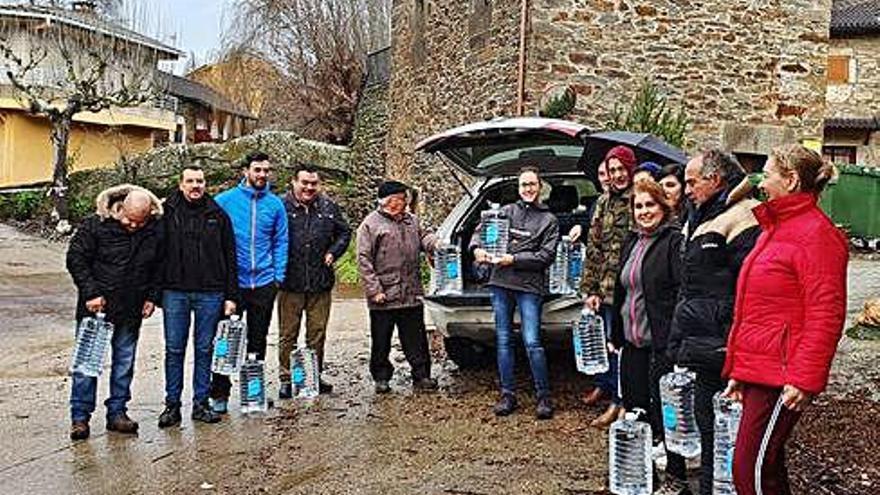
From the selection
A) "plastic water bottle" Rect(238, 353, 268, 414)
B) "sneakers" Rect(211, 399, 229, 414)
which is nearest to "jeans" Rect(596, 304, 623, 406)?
"plastic water bottle" Rect(238, 353, 268, 414)

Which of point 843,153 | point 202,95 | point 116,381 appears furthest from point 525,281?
point 202,95

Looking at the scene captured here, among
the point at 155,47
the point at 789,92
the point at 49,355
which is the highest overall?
the point at 155,47

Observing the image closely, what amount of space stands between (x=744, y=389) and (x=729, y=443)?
66 cm

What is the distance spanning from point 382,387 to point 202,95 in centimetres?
3772

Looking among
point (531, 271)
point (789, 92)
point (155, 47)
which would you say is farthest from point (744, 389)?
point (155, 47)

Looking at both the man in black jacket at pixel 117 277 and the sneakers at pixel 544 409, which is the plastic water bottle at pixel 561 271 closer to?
the sneakers at pixel 544 409

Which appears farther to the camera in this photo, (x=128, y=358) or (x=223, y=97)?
(x=223, y=97)

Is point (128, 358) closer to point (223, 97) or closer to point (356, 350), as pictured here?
point (356, 350)

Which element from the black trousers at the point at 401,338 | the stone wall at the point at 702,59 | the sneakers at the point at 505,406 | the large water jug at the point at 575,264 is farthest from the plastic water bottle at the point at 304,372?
the stone wall at the point at 702,59

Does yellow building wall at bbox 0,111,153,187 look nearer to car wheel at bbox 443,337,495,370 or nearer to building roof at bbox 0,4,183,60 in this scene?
building roof at bbox 0,4,183,60

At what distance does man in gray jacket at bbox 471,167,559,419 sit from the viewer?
653 centimetres

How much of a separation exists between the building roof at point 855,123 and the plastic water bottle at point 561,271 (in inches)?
1063

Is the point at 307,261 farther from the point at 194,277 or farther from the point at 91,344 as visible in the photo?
the point at 91,344

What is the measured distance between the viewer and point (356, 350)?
951 centimetres
